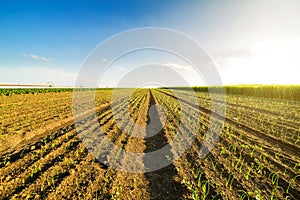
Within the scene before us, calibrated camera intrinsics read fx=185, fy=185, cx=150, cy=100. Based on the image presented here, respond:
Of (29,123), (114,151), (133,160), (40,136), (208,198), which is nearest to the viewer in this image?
(208,198)

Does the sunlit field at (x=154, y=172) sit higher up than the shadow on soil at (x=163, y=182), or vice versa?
the sunlit field at (x=154, y=172)

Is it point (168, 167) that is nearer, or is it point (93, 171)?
point (93, 171)

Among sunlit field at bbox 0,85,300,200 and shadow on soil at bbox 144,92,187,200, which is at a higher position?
sunlit field at bbox 0,85,300,200

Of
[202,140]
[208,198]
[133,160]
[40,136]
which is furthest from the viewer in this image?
[40,136]

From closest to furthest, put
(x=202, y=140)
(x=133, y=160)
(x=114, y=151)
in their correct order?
(x=133, y=160)
(x=114, y=151)
(x=202, y=140)

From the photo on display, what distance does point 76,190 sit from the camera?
332cm

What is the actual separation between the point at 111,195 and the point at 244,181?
253 centimetres

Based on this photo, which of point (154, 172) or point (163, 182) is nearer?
point (163, 182)

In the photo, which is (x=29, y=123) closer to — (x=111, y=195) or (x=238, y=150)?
(x=111, y=195)

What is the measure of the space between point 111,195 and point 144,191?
2.02ft

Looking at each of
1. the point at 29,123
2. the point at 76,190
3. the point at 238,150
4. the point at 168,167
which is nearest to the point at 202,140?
the point at 238,150

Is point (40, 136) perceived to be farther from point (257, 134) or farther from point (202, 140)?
point (257, 134)

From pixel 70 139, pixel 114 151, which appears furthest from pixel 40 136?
pixel 114 151

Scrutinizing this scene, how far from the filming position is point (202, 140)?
6.00 m
